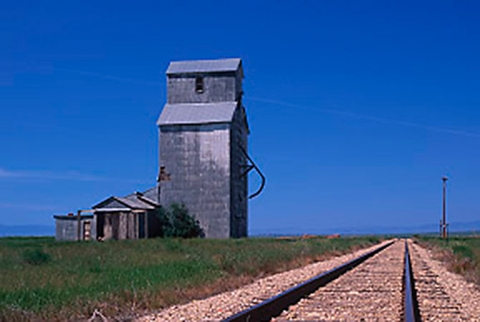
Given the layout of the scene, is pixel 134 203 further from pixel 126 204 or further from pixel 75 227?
pixel 75 227

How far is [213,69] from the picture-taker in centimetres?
4491

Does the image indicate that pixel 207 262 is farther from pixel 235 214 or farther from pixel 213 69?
pixel 213 69

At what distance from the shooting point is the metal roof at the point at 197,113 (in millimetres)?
43125

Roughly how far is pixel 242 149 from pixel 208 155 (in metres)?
4.66

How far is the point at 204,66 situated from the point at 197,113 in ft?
11.6

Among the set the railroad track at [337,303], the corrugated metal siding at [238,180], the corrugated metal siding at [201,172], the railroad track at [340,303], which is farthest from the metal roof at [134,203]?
the railroad track at [340,303]

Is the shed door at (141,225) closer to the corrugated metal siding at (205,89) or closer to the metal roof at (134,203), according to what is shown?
the metal roof at (134,203)

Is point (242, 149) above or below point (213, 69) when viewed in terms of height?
below

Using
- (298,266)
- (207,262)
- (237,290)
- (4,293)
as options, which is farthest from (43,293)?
(298,266)

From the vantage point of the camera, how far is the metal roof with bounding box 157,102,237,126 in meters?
43.1

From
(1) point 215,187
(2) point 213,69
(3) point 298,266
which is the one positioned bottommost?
(3) point 298,266

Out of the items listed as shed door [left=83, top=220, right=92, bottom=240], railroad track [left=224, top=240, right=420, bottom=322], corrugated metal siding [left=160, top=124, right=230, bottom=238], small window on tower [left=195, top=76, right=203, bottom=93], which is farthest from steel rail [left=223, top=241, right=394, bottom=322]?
small window on tower [left=195, top=76, right=203, bottom=93]

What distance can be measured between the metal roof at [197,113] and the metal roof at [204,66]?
2248 millimetres

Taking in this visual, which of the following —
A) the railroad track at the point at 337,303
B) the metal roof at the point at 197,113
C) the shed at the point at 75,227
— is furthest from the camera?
the metal roof at the point at 197,113
